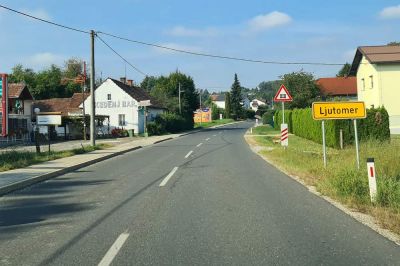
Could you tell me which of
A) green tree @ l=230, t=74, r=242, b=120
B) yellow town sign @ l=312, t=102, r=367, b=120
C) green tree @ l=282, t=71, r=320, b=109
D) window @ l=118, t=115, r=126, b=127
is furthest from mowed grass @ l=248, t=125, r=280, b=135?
green tree @ l=230, t=74, r=242, b=120

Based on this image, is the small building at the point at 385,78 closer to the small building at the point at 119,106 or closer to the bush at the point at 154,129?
the bush at the point at 154,129

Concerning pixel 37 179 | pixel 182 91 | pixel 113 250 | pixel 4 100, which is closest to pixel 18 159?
pixel 4 100

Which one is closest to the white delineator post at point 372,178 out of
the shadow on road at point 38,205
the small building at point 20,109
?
the shadow on road at point 38,205

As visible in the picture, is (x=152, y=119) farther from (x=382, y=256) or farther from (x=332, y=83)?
(x=382, y=256)

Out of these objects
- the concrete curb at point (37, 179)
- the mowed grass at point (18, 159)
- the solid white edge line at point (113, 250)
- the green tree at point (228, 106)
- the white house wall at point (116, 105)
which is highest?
the green tree at point (228, 106)

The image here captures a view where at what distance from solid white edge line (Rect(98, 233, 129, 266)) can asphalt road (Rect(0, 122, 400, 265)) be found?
0.04ft

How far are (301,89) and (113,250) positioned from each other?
60382mm

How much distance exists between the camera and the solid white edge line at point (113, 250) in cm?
573

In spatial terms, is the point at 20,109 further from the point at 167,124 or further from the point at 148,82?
the point at 148,82

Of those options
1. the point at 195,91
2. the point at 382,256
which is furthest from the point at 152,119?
the point at 382,256

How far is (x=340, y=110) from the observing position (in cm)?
1494

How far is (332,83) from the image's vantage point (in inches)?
3644

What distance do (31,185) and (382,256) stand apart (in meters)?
10.3

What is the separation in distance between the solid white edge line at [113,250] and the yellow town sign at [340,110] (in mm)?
9696
